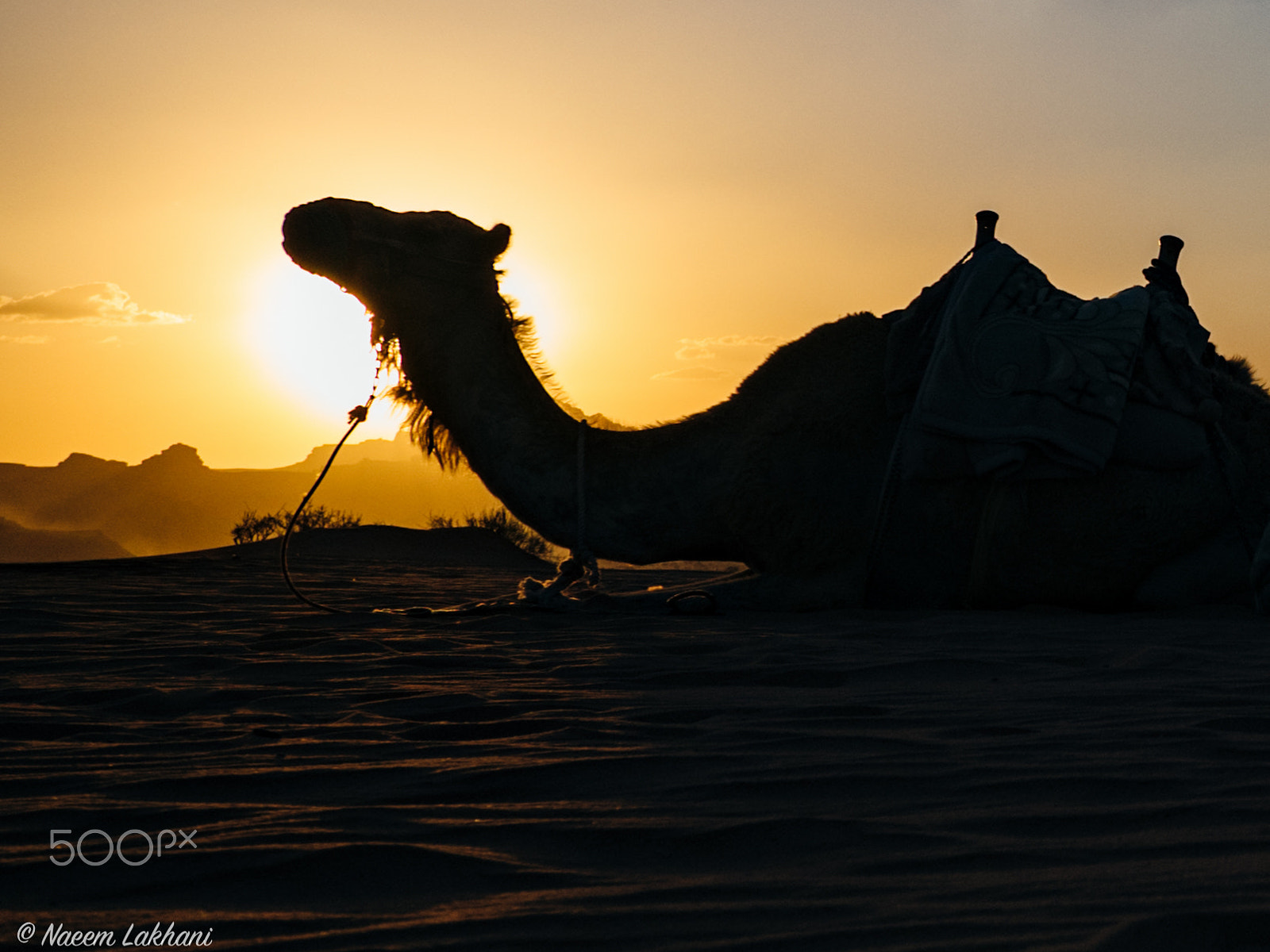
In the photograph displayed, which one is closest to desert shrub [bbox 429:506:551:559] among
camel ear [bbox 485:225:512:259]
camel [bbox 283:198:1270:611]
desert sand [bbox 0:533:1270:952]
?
camel ear [bbox 485:225:512:259]

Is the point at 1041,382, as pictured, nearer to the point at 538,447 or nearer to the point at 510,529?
the point at 538,447

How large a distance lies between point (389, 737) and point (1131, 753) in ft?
4.79

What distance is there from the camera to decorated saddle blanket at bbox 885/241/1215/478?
4766mm

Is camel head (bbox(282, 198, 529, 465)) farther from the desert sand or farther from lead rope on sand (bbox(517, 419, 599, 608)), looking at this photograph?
the desert sand

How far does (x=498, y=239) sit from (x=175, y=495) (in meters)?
86.5

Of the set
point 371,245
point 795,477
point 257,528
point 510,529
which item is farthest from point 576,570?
point 257,528

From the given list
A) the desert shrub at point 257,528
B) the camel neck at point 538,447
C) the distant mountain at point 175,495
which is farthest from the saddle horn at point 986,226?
the distant mountain at point 175,495

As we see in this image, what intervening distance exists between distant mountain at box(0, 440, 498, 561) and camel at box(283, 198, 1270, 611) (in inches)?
2595

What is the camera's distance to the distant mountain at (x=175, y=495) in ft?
258

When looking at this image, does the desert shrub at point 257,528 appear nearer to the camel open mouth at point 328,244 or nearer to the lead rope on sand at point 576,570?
the camel open mouth at point 328,244

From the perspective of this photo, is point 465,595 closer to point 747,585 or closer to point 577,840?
point 747,585

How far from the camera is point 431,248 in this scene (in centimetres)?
577

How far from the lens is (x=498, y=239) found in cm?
591

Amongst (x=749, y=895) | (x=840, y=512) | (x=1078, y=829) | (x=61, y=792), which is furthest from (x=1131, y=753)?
(x=840, y=512)
